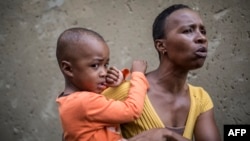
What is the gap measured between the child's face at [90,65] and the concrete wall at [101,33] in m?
1.47

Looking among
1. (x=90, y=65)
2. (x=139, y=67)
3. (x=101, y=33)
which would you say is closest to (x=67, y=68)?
(x=90, y=65)

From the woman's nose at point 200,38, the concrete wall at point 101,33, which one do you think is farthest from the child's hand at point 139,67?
the concrete wall at point 101,33

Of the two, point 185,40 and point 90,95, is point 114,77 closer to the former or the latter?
point 90,95

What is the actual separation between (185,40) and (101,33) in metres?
1.41

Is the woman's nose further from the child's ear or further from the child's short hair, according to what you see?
the child's ear

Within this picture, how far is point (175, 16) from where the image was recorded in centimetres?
275

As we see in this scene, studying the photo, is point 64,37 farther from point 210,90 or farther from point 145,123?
point 210,90

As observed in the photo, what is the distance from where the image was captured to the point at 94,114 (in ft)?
7.82

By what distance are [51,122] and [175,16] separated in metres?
1.71

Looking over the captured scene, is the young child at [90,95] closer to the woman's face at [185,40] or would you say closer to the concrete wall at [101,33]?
the woman's face at [185,40]

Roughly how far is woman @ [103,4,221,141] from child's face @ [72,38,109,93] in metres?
0.33

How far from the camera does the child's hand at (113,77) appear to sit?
253cm

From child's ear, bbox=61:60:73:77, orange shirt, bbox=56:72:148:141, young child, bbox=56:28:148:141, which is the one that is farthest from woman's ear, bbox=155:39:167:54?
child's ear, bbox=61:60:73:77

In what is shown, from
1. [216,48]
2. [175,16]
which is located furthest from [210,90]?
[175,16]
